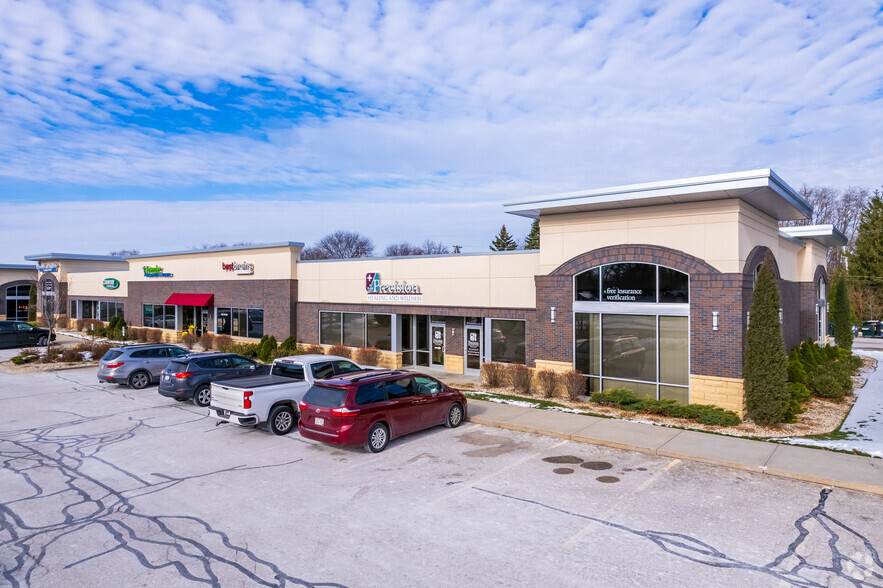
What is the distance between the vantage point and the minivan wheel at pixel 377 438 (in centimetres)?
1133

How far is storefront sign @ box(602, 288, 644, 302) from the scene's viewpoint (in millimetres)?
16203

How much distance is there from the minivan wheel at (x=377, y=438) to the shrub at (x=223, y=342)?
62.1ft

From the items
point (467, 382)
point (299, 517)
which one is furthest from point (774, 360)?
point (299, 517)

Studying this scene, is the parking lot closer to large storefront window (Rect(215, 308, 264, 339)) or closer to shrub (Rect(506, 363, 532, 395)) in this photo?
shrub (Rect(506, 363, 532, 395))

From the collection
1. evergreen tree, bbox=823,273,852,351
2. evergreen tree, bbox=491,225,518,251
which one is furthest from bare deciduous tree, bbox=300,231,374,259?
evergreen tree, bbox=823,273,852,351

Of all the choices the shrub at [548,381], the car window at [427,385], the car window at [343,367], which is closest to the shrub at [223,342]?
the car window at [343,367]

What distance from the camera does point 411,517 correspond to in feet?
26.8

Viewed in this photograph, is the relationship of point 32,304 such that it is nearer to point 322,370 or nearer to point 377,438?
point 322,370

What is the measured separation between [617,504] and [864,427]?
363 inches

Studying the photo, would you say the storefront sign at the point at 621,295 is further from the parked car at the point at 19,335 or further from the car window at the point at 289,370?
the parked car at the point at 19,335

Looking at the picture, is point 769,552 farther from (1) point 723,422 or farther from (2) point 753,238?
(2) point 753,238

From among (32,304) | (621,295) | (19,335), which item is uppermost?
(621,295)

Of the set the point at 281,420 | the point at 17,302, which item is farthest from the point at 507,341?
the point at 17,302

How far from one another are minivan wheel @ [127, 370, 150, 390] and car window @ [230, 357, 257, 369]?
4355mm
